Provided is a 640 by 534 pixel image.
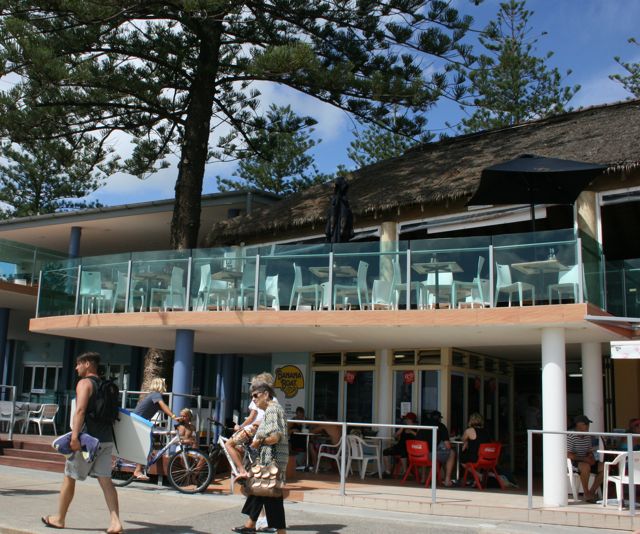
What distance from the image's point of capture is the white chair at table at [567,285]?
1130cm

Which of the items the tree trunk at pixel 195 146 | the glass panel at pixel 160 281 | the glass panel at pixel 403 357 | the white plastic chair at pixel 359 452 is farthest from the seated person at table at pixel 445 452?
the tree trunk at pixel 195 146

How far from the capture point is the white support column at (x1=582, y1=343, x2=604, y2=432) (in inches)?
492

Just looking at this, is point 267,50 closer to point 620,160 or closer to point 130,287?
point 130,287

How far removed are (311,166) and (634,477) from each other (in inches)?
1297

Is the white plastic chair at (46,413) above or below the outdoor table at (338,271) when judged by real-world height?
below

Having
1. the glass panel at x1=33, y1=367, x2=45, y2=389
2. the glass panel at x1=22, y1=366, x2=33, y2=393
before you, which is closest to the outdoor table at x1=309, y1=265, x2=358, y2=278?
the glass panel at x1=33, y1=367, x2=45, y2=389

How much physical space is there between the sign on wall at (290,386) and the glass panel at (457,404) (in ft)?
11.1

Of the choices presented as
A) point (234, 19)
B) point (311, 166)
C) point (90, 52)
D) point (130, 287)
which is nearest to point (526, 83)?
point (311, 166)

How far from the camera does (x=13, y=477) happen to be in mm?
12406

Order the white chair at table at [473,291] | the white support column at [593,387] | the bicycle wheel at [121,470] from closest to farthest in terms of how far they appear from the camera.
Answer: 1. the white chair at table at [473,291]
2. the bicycle wheel at [121,470]
3. the white support column at [593,387]

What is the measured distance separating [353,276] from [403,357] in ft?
12.6

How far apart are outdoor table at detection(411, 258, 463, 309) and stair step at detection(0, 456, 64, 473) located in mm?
6942

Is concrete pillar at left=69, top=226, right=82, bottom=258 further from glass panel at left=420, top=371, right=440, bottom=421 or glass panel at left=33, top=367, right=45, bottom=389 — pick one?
glass panel at left=420, top=371, right=440, bottom=421

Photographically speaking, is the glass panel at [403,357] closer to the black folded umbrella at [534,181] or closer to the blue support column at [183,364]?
the black folded umbrella at [534,181]
